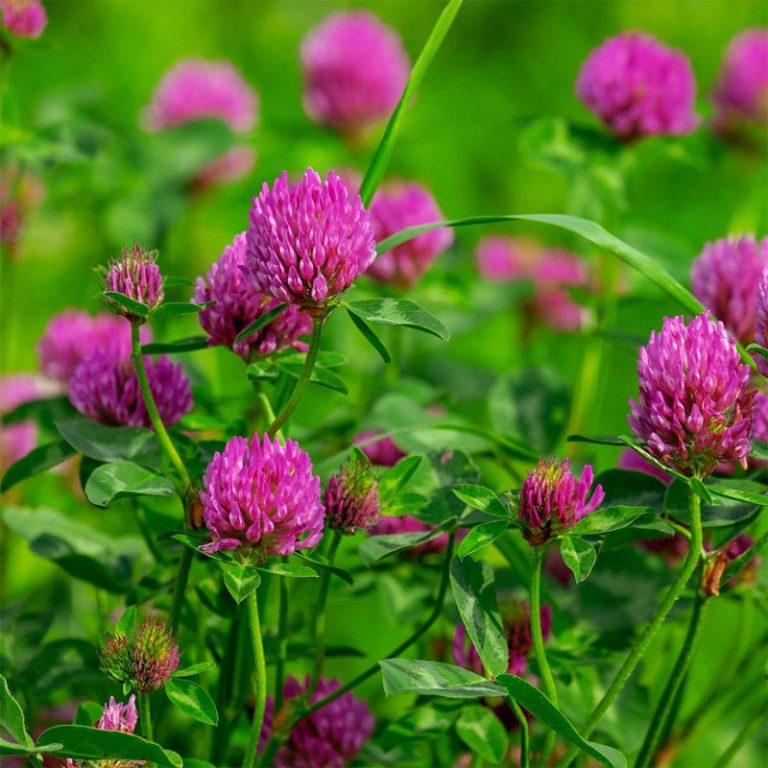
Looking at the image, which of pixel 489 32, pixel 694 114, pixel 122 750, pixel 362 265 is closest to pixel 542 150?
pixel 694 114

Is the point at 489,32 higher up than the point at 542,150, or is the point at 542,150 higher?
the point at 489,32

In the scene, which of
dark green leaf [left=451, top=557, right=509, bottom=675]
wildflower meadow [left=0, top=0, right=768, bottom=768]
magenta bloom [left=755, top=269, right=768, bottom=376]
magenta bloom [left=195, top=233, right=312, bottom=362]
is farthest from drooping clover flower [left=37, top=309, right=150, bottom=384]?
magenta bloom [left=755, top=269, right=768, bottom=376]

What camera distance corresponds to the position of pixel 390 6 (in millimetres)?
3447

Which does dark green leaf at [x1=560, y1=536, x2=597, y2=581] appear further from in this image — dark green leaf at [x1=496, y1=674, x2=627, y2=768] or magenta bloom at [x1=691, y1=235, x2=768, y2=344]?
magenta bloom at [x1=691, y1=235, x2=768, y2=344]

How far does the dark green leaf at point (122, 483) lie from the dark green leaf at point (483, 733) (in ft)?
0.81

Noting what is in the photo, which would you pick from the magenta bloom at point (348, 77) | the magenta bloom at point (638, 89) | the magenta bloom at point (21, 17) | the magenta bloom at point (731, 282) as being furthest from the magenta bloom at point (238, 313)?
the magenta bloom at point (348, 77)

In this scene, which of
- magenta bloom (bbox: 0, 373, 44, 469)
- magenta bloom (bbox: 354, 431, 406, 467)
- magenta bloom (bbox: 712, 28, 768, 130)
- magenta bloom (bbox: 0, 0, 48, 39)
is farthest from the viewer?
magenta bloom (bbox: 712, 28, 768, 130)

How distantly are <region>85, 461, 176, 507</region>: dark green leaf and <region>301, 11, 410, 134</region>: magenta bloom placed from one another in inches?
42.3

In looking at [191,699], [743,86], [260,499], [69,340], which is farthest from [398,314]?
[743,86]

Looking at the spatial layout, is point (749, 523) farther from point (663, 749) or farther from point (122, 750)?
point (122, 750)

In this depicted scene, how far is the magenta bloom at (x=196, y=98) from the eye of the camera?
6.43 feet

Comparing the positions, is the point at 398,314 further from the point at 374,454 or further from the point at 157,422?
the point at 374,454

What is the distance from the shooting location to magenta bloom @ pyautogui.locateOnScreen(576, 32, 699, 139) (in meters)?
1.35

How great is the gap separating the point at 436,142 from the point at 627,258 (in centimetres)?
209
